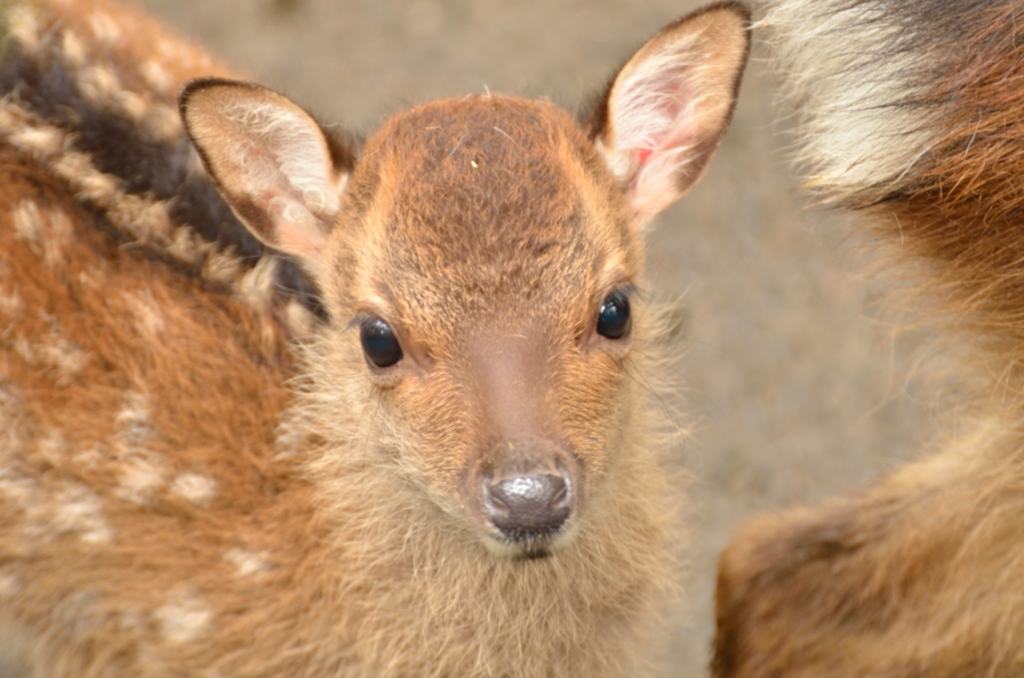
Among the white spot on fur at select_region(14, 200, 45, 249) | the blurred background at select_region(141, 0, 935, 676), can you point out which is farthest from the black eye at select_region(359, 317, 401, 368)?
the blurred background at select_region(141, 0, 935, 676)

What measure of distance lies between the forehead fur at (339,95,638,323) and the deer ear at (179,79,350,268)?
0.09 metres

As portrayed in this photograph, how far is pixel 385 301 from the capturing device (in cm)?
218

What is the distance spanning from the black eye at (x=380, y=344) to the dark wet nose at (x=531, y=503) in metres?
0.34

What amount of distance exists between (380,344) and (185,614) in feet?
2.36

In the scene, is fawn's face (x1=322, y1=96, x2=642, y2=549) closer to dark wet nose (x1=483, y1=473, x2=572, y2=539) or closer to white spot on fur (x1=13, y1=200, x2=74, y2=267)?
dark wet nose (x1=483, y1=473, x2=572, y2=539)

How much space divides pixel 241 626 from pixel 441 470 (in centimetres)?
64

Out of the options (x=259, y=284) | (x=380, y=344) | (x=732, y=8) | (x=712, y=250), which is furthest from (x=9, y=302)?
(x=712, y=250)

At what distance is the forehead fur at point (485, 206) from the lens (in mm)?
2084

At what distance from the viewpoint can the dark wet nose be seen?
1.93m

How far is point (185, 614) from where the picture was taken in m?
2.46

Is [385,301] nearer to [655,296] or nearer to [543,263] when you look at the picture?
[543,263]

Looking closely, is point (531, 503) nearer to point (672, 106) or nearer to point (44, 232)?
point (672, 106)

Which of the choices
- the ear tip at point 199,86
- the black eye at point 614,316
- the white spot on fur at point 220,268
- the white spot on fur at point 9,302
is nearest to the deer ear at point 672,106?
the black eye at point 614,316

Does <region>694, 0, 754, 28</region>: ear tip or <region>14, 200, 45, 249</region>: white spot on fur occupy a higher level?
<region>14, 200, 45, 249</region>: white spot on fur
